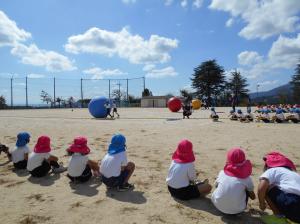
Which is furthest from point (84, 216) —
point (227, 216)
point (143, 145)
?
point (143, 145)

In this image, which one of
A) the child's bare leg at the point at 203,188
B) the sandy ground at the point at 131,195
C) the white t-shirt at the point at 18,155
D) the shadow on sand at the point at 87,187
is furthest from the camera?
the white t-shirt at the point at 18,155

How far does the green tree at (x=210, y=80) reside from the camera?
64500mm

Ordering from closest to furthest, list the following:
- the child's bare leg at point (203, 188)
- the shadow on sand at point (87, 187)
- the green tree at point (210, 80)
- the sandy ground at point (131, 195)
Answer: the sandy ground at point (131, 195)
the child's bare leg at point (203, 188)
the shadow on sand at point (87, 187)
the green tree at point (210, 80)

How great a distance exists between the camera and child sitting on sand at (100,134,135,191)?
17.7 ft

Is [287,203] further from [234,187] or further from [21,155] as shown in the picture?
[21,155]

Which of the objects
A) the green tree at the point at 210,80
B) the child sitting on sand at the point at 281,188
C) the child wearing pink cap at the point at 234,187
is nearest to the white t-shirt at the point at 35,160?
the child wearing pink cap at the point at 234,187

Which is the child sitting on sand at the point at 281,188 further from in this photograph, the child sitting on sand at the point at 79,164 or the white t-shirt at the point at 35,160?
the white t-shirt at the point at 35,160

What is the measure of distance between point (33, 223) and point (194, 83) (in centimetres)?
6363

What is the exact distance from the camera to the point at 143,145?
9.23 metres

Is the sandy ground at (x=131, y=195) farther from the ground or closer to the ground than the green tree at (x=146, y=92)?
closer to the ground

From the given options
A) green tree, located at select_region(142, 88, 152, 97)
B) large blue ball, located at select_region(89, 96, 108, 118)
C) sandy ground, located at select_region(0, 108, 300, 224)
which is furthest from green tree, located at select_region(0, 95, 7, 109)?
sandy ground, located at select_region(0, 108, 300, 224)

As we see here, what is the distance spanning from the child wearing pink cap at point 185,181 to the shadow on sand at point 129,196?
0.53m

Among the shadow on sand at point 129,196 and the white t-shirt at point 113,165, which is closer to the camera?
the shadow on sand at point 129,196

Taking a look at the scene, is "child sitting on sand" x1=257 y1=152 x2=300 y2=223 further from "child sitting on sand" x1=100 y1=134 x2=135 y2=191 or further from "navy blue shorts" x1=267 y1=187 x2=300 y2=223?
"child sitting on sand" x1=100 y1=134 x2=135 y2=191
